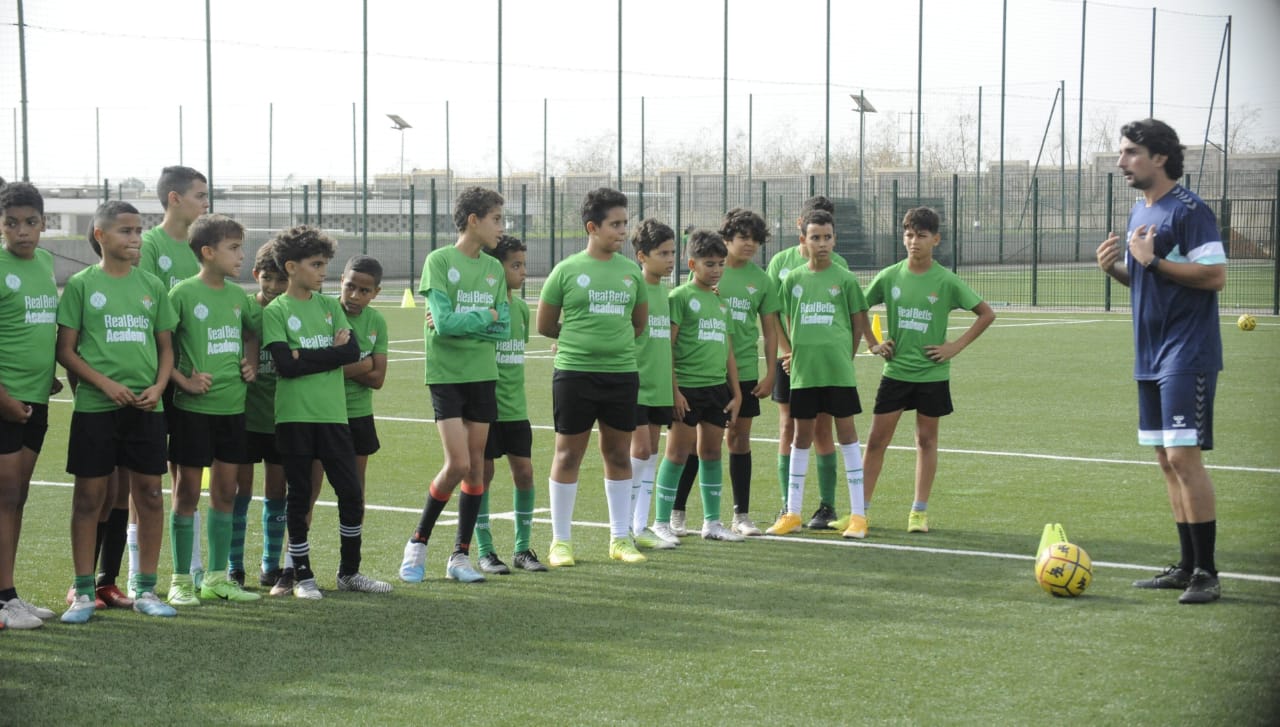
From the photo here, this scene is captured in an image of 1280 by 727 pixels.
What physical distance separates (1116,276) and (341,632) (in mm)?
4000

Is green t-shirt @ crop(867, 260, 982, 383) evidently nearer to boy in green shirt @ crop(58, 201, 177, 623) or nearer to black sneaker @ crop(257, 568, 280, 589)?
black sneaker @ crop(257, 568, 280, 589)

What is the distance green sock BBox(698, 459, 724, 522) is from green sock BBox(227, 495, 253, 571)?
2629 mm

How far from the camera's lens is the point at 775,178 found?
1668 inches

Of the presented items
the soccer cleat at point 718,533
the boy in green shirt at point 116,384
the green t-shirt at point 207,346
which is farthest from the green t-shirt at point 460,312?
the soccer cleat at point 718,533

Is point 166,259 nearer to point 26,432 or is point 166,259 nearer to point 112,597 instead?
point 26,432

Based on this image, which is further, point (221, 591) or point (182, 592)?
point (221, 591)

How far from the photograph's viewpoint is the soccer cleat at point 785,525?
838 centimetres

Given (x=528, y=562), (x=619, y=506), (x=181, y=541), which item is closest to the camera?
(x=181, y=541)

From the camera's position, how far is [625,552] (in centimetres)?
763

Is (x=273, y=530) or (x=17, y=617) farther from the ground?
(x=273, y=530)

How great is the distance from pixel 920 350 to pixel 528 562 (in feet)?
8.83

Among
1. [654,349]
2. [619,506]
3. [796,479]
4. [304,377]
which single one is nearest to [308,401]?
[304,377]

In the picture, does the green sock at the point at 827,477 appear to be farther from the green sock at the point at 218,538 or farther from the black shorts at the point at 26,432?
the black shorts at the point at 26,432

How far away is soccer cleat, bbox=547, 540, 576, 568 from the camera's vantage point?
7.52 meters
